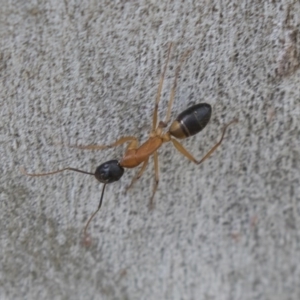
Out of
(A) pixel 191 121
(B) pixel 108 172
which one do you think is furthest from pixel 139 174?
(A) pixel 191 121

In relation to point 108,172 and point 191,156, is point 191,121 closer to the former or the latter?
point 191,156

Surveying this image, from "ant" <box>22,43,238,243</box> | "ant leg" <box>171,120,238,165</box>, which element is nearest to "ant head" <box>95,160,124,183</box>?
"ant" <box>22,43,238,243</box>

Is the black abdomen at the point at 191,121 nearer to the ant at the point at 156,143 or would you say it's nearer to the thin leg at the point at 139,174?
the ant at the point at 156,143

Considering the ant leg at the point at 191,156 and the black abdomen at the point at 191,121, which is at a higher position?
the black abdomen at the point at 191,121

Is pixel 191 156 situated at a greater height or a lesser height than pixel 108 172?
lesser

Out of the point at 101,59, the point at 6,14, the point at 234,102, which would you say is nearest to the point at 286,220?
the point at 234,102

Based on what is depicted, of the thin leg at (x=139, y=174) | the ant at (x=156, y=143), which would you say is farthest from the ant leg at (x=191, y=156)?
the thin leg at (x=139, y=174)
